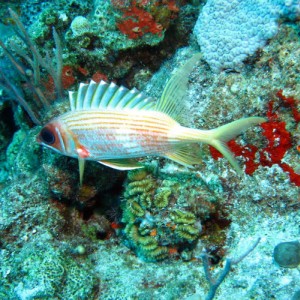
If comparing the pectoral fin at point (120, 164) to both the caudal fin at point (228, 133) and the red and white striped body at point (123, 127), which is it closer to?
the red and white striped body at point (123, 127)

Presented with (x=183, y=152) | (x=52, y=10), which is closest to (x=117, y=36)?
(x=52, y=10)

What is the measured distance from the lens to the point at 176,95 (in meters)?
2.56

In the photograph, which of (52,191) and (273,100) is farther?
(52,191)

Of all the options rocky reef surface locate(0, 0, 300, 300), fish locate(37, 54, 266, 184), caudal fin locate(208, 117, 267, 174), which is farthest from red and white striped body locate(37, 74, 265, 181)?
rocky reef surface locate(0, 0, 300, 300)

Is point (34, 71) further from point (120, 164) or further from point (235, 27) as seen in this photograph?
point (235, 27)

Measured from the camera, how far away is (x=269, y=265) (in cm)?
296

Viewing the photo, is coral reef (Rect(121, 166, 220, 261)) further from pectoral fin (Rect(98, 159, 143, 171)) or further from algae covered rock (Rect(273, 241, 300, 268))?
algae covered rock (Rect(273, 241, 300, 268))

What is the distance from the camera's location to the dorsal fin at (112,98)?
2.57m

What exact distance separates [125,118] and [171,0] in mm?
2621

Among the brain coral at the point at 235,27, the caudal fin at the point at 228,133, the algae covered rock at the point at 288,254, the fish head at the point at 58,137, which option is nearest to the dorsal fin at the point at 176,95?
the caudal fin at the point at 228,133

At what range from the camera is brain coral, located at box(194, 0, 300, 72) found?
323 cm

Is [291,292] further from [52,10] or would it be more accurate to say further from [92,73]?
[52,10]

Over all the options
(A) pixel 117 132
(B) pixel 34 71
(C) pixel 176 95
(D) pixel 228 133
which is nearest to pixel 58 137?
(A) pixel 117 132

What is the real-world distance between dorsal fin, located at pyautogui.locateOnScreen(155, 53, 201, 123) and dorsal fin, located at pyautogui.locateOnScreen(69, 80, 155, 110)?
125mm
